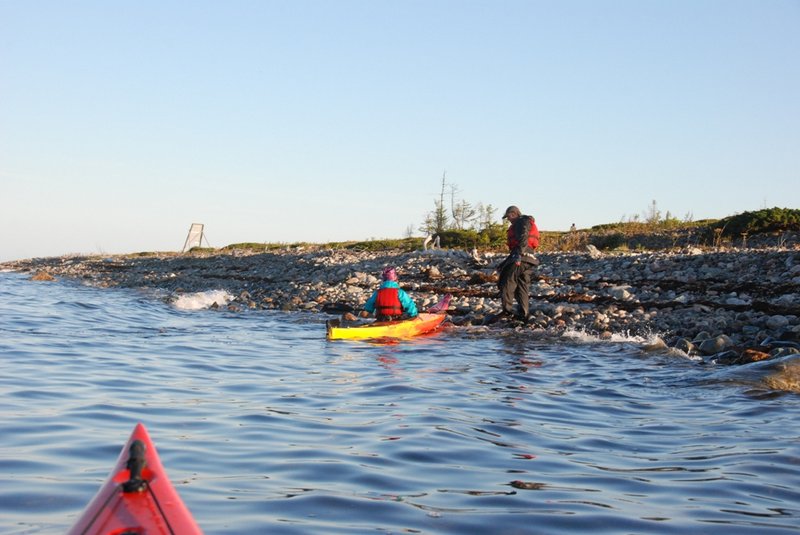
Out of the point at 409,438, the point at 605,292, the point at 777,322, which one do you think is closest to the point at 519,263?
the point at 605,292

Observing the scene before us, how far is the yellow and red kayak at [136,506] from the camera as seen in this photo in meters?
3.13

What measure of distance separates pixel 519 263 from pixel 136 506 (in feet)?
44.4

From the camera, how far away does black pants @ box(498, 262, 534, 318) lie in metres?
16.3

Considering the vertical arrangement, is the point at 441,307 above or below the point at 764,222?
below

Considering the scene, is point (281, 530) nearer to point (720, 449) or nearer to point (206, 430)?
point (206, 430)

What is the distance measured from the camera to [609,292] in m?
18.0

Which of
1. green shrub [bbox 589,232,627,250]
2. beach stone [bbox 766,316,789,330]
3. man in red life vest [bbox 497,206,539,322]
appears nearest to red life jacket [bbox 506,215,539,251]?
man in red life vest [bbox 497,206,539,322]

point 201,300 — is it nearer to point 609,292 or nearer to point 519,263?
point 519,263

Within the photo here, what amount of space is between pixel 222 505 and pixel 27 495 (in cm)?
128

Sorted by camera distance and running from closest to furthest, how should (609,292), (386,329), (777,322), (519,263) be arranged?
1. (777,322)
2. (386,329)
3. (519,263)
4. (609,292)

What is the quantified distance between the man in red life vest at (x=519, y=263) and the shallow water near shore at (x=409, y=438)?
2.74 meters

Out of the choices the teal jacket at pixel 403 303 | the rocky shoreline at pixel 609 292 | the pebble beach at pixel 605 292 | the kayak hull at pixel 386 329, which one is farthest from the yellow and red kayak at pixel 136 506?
the teal jacket at pixel 403 303

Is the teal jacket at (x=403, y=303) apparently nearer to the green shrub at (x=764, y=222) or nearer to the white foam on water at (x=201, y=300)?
the white foam on water at (x=201, y=300)

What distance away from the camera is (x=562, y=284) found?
20.0 meters
